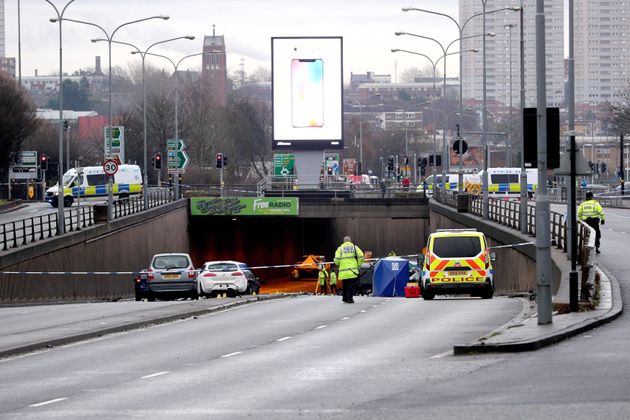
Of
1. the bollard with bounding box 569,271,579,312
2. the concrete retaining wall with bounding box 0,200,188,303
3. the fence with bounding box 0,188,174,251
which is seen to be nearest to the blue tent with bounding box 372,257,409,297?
the concrete retaining wall with bounding box 0,200,188,303

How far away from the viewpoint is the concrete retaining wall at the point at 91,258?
4419 cm

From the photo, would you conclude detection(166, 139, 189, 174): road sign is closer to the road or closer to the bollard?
the road

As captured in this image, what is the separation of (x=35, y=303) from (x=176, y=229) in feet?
114

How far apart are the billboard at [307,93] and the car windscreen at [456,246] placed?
60.1m

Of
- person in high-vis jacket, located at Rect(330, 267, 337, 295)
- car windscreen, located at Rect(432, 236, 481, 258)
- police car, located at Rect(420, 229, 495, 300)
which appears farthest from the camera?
person in high-vis jacket, located at Rect(330, 267, 337, 295)

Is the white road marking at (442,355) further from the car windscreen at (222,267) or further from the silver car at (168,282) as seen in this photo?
the car windscreen at (222,267)

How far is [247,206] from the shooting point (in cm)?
8531

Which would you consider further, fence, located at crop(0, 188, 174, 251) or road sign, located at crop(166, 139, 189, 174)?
road sign, located at crop(166, 139, 189, 174)

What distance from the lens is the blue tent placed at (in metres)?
52.9

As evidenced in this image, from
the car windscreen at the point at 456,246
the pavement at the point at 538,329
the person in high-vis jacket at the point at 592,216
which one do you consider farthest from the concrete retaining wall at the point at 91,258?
the pavement at the point at 538,329

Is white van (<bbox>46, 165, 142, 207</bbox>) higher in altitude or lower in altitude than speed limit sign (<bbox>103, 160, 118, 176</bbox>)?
lower

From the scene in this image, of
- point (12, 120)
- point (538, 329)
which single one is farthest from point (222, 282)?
point (12, 120)

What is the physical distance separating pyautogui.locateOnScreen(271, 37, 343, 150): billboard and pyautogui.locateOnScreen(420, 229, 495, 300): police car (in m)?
60.2

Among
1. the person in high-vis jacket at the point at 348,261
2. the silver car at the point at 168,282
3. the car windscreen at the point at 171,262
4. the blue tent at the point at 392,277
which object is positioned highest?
the person in high-vis jacket at the point at 348,261
